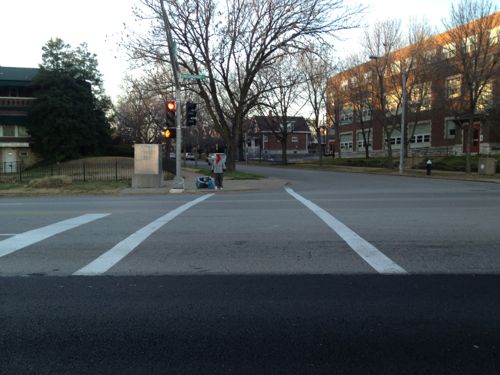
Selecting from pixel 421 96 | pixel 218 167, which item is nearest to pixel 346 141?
pixel 421 96

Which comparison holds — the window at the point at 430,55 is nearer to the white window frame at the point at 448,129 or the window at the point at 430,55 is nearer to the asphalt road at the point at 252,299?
the white window frame at the point at 448,129

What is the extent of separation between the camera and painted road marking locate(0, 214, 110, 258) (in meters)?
7.07

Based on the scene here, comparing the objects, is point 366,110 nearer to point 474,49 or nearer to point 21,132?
point 474,49

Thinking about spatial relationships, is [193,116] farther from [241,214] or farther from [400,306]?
[400,306]

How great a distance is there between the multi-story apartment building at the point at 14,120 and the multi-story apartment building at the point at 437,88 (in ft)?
112

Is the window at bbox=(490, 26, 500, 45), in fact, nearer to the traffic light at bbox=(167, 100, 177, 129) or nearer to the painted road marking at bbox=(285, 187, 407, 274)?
the traffic light at bbox=(167, 100, 177, 129)

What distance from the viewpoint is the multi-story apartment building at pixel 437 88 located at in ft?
87.2

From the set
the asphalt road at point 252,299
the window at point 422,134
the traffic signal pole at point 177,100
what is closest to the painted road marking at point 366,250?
the asphalt road at point 252,299

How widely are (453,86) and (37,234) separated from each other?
102 ft

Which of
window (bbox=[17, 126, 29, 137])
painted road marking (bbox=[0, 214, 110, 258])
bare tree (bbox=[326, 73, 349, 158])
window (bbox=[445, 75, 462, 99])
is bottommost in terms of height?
painted road marking (bbox=[0, 214, 110, 258])

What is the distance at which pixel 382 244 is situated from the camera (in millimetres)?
7070

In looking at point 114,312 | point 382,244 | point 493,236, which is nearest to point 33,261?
point 114,312

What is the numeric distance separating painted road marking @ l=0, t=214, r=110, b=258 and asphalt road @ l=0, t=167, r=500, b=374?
57mm

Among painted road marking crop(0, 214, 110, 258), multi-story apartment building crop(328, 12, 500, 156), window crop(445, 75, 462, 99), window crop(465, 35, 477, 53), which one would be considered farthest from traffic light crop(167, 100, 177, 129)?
window crop(445, 75, 462, 99)
